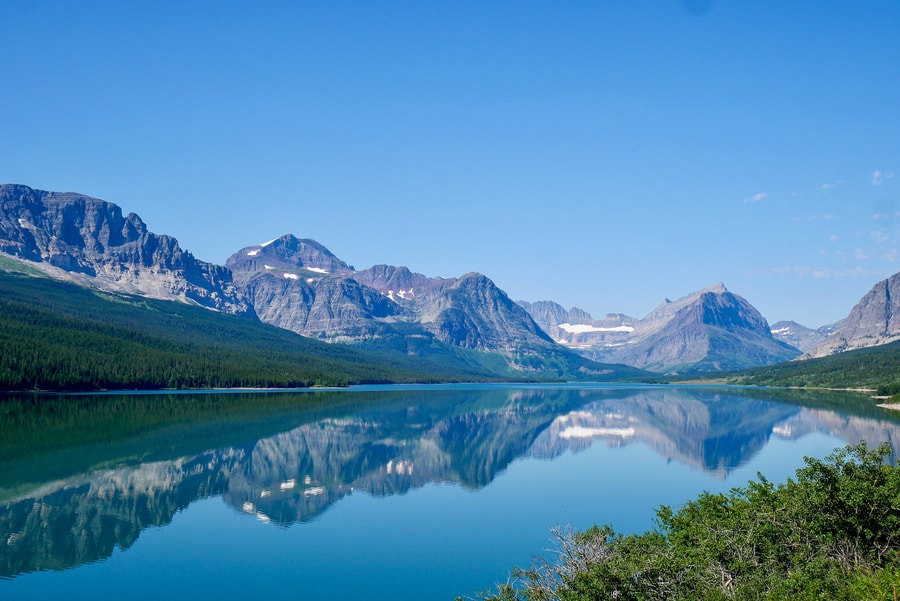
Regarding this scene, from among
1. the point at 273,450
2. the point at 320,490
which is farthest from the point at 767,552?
the point at 273,450

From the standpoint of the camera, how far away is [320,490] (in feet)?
209

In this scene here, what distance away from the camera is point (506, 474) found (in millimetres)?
74188

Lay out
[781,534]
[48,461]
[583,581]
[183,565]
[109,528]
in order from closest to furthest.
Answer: [583,581], [781,534], [183,565], [109,528], [48,461]

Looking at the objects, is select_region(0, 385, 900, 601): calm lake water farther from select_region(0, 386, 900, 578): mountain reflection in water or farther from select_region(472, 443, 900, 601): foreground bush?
select_region(472, 443, 900, 601): foreground bush

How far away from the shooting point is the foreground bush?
22.1 metres

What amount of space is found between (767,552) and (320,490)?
44.9m

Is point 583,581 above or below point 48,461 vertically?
above

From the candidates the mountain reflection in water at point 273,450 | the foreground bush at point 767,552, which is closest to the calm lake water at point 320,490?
the mountain reflection in water at point 273,450

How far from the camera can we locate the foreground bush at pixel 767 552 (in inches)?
870

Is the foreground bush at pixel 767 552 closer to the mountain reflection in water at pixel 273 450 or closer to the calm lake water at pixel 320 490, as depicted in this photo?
the calm lake water at pixel 320 490

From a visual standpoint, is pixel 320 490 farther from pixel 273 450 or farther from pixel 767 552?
pixel 767 552

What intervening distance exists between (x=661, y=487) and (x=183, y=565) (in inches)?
1675

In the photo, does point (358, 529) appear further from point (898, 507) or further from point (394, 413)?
point (394, 413)

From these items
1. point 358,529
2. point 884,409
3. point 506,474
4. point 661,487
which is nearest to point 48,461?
point 358,529
